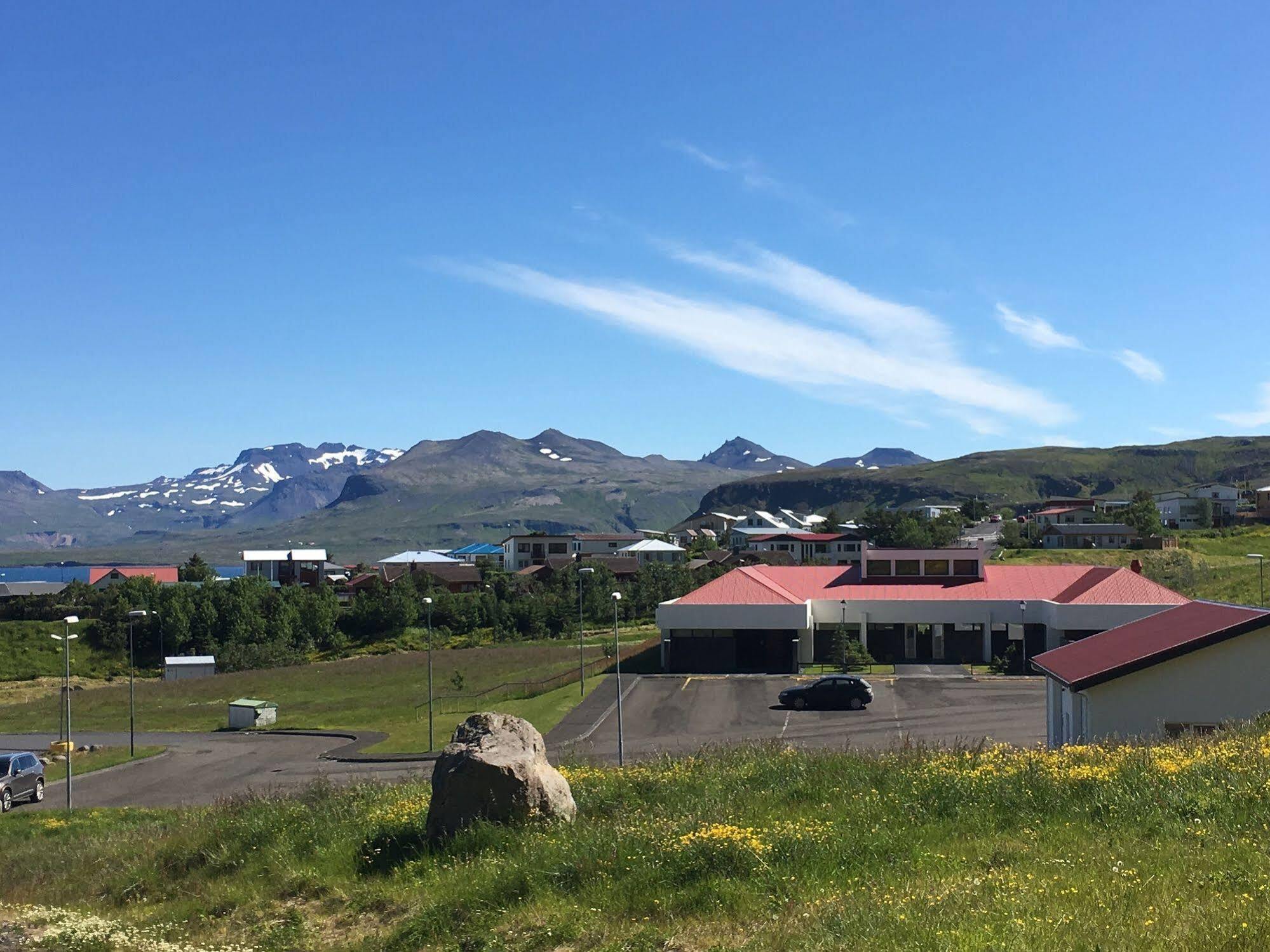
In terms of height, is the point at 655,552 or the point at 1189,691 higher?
the point at 1189,691

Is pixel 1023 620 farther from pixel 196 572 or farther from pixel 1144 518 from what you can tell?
pixel 196 572

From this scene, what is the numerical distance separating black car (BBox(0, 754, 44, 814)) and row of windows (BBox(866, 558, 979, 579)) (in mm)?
45627

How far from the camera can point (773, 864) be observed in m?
11.1

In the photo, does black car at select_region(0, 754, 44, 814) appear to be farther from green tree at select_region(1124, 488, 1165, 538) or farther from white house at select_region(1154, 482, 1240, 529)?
white house at select_region(1154, 482, 1240, 529)

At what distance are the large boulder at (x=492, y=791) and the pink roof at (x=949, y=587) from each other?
44651mm

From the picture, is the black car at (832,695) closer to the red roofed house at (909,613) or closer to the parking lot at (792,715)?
the parking lot at (792,715)

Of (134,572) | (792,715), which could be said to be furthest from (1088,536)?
(134,572)

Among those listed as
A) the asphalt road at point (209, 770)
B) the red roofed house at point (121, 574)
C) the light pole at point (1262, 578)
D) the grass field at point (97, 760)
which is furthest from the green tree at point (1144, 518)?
the red roofed house at point (121, 574)

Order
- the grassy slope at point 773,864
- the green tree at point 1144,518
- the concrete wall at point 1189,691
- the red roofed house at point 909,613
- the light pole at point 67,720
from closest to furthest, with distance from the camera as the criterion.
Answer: the grassy slope at point 773,864
the concrete wall at point 1189,691
the light pole at point 67,720
the red roofed house at point 909,613
the green tree at point 1144,518

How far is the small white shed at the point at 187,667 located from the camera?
82.3 meters

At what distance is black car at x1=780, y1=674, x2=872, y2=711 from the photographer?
45.0 m

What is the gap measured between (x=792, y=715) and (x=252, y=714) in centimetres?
2807

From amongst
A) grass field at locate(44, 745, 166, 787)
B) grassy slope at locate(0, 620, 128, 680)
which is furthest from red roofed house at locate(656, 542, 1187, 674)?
grassy slope at locate(0, 620, 128, 680)

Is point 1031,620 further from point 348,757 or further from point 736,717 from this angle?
point 348,757
